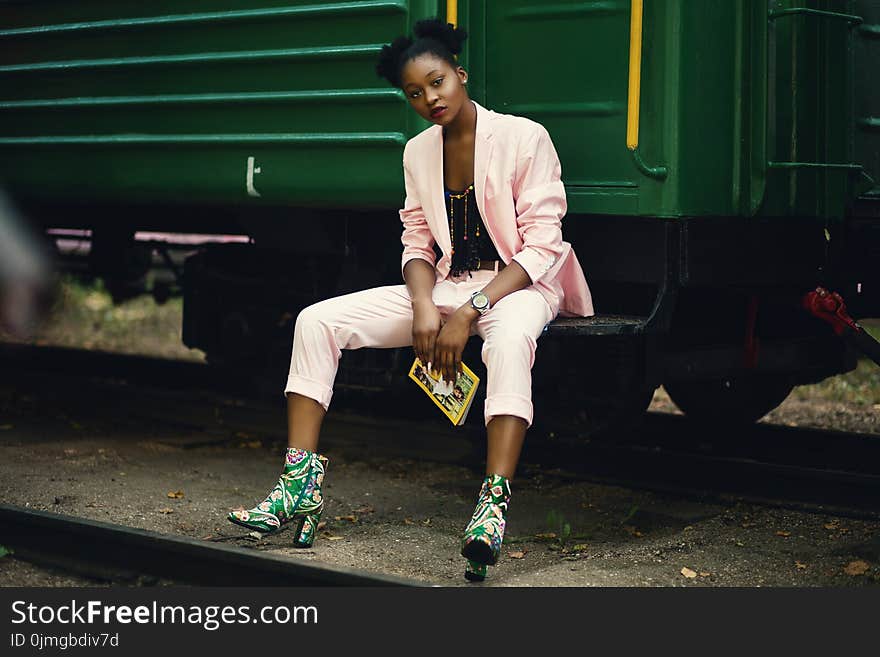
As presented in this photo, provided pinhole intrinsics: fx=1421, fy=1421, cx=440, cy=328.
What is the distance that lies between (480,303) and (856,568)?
1.41 metres

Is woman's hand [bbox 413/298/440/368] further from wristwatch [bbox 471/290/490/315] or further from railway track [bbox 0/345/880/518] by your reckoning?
railway track [bbox 0/345/880/518]

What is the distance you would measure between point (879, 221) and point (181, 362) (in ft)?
14.8

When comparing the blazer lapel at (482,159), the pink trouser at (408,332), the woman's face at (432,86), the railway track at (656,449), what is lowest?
the railway track at (656,449)

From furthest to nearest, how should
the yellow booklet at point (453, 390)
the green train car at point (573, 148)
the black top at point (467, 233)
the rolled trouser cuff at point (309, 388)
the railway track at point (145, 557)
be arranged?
the green train car at point (573, 148)
the black top at point (467, 233)
the rolled trouser cuff at point (309, 388)
the yellow booklet at point (453, 390)
the railway track at point (145, 557)

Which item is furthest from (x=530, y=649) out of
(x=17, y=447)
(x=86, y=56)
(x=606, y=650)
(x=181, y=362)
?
(x=181, y=362)

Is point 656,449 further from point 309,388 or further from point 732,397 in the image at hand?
point 309,388

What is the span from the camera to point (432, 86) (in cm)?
435

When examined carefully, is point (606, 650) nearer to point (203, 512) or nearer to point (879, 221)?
point (203, 512)

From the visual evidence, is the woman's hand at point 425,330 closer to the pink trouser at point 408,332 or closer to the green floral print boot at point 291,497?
the pink trouser at point 408,332

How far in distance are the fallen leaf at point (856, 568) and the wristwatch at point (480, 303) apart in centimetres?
135

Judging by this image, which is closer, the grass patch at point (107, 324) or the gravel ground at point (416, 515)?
the gravel ground at point (416, 515)

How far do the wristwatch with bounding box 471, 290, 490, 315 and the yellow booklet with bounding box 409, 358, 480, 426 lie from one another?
0.57ft

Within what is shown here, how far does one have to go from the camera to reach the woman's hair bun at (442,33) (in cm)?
445

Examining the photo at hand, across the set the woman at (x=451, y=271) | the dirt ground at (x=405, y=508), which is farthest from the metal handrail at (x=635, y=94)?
the dirt ground at (x=405, y=508)
